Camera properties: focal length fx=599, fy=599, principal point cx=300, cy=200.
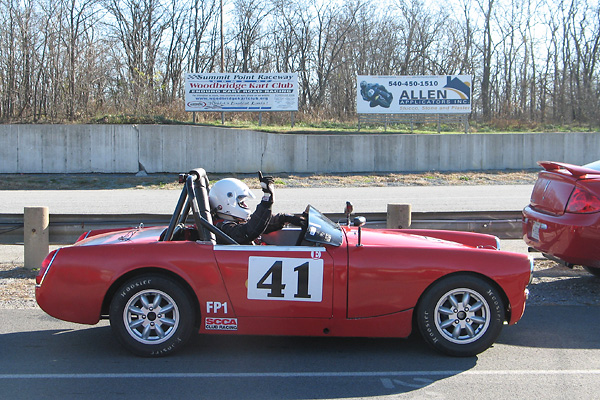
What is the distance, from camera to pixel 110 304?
15.2 ft

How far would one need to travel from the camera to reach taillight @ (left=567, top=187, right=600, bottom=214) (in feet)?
19.9

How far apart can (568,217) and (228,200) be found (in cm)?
352

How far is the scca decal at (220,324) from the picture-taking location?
458 cm

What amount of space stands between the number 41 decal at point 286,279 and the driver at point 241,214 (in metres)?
0.44

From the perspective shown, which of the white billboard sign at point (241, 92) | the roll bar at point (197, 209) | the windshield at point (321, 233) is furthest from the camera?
the white billboard sign at point (241, 92)

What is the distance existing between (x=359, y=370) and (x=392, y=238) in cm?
121

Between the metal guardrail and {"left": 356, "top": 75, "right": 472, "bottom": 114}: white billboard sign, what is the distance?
853 inches

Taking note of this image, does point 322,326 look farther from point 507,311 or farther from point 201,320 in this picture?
point 507,311

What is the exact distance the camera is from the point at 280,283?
4582 mm

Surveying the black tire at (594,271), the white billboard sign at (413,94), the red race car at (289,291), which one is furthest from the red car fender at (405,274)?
the white billboard sign at (413,94)

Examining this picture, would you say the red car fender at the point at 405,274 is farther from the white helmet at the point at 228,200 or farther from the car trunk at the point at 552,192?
the car trunk at the point at 552,192

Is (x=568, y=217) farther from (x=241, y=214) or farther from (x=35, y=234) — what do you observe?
(x=35, y=234)

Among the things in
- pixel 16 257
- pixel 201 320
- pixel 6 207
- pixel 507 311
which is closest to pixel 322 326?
pixel 201 320

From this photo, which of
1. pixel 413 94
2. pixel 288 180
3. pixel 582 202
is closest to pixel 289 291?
pixel 582 202
